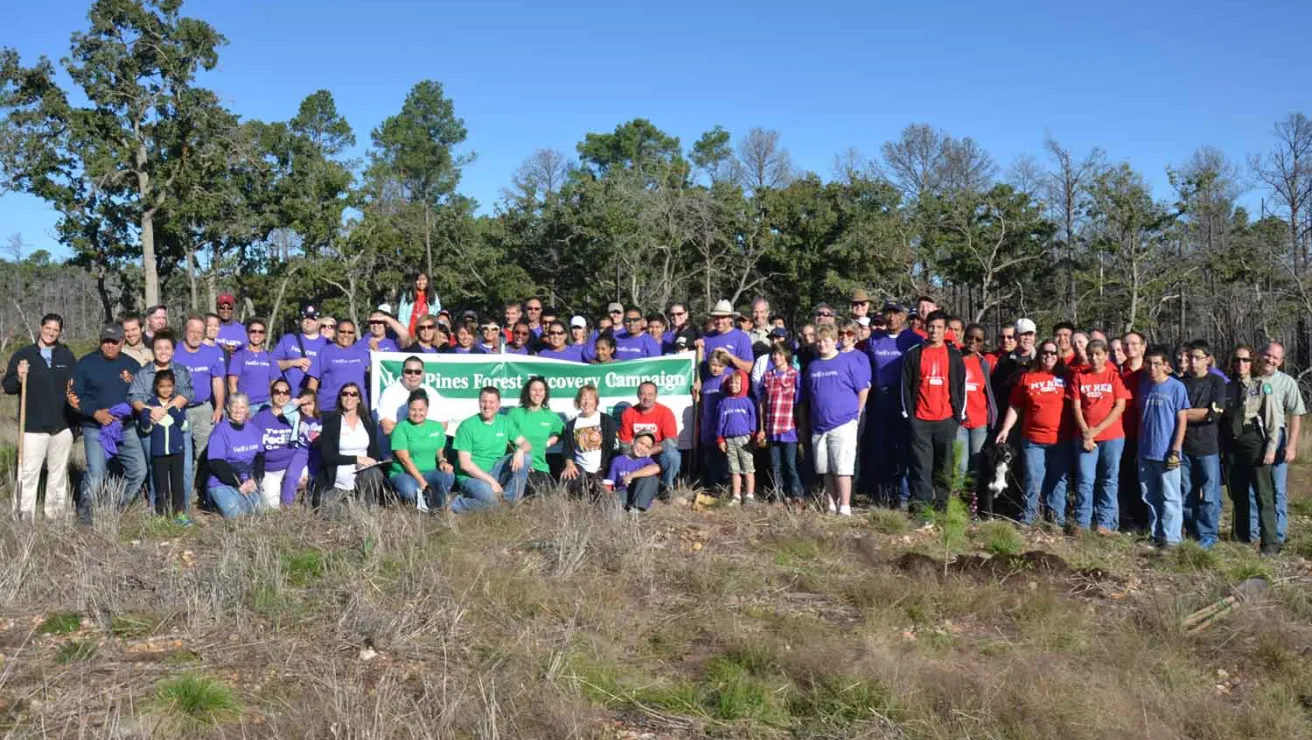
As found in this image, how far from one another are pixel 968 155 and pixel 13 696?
5961 cm

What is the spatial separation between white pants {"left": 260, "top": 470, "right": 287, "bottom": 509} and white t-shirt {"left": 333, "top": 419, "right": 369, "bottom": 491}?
23.7 inches

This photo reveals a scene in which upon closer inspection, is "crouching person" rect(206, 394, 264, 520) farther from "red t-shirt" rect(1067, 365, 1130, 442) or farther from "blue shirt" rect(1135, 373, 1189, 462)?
"blue shirt" rect(1135, 373, 1189, 462)

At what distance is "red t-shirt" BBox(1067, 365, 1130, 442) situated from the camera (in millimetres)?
8641

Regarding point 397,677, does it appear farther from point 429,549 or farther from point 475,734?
point 429,549

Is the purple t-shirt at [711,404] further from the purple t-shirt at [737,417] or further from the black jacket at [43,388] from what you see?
the black jacket at [43,388]

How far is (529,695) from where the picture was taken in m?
4.82

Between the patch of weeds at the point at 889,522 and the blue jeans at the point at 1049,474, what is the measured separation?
118cm

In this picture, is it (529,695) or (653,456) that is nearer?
(529,695)

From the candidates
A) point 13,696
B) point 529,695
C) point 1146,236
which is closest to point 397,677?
point 529,695

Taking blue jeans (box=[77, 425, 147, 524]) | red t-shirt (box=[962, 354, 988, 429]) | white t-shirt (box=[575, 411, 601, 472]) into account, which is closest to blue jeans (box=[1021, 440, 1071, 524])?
red t-shirt (box=[962, 354, 988, 429])

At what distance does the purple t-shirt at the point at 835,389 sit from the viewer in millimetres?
9305

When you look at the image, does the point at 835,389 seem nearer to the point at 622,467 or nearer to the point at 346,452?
the point at 622,467

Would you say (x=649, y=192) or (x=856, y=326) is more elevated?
(x=649, y=192)

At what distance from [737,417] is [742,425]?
9cm
